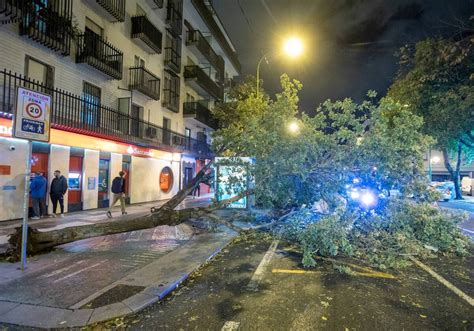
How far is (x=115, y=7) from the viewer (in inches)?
608

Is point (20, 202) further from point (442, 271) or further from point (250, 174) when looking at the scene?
point (442, 271)

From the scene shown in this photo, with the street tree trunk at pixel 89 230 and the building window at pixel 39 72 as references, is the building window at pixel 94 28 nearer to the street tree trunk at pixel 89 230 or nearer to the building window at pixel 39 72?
the building window at pixel 39 72

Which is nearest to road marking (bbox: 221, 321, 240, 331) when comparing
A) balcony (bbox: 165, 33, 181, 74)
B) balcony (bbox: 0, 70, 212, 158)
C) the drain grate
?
the drain grate

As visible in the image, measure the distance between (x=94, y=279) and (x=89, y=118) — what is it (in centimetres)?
1039

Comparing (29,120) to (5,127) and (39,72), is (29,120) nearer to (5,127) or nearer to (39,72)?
(5,127)

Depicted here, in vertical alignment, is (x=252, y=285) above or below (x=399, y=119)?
below

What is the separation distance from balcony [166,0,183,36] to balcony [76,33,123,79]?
7.14 meters

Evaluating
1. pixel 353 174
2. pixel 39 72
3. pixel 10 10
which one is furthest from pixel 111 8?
pixel 353 174

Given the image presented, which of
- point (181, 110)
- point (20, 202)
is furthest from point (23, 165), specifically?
point (181, 110)

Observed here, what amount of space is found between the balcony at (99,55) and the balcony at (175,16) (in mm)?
7144

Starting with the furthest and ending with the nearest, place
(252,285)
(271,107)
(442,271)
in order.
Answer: (271,107), (442,271), (252,285)

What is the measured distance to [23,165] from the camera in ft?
35.4

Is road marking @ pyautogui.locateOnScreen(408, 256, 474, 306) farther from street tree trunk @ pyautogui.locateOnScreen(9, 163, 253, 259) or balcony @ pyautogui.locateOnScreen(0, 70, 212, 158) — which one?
balcony @ pyautogui.locateOnScreen(0, 70, 212, 158)

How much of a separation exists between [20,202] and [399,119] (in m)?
12.1
